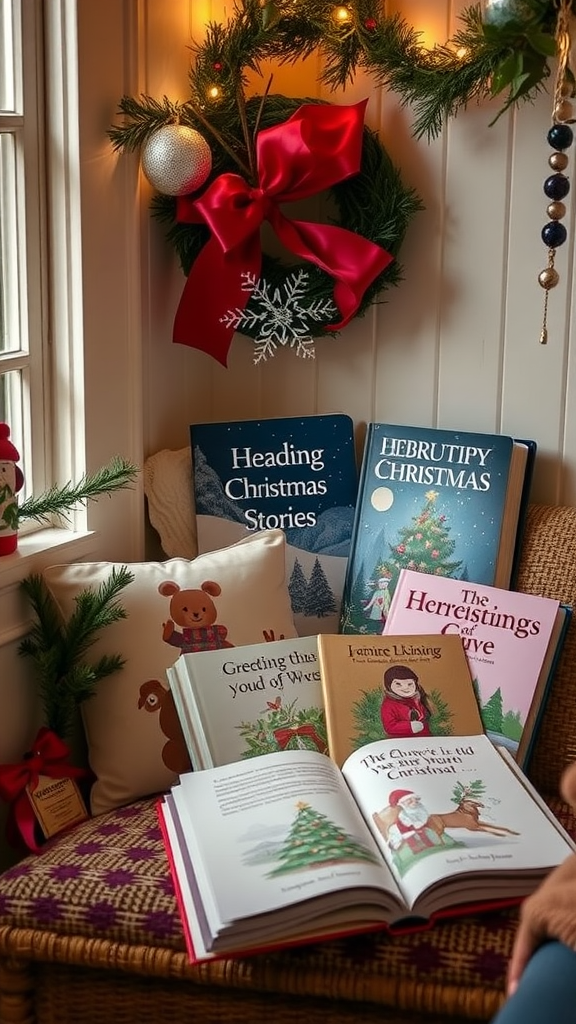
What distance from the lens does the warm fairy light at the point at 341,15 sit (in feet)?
5.97

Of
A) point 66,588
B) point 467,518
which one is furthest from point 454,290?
point 66,588

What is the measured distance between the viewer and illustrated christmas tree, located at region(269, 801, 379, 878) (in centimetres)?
132

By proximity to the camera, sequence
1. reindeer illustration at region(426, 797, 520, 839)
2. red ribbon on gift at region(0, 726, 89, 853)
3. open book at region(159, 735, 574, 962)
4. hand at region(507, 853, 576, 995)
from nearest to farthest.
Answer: hand at region(507, 853, 576, 995) < open book at region(159, 735, 574, 962) < reindeer illustration at region(426, 797, 520, 839) < red ribbon on gift at region(0, 726, 89, 853)

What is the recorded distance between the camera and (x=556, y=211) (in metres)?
1.74

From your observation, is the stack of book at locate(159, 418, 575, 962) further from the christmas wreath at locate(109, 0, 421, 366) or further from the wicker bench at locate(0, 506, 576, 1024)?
the christmas wreath at locate(109, 0, 421, 366)

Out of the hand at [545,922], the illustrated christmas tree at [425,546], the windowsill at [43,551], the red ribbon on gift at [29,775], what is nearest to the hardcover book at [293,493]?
the illustrated christmas tree at [425,546]

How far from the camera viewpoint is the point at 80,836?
5.12 ft

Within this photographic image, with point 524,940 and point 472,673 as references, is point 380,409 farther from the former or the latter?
point 524,940

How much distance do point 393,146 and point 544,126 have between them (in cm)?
25

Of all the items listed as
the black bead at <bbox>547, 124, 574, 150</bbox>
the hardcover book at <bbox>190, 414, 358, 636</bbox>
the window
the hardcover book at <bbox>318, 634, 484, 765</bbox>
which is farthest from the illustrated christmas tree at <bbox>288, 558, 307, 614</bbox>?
Result: the black bead at <bbox>547, 124, 574, 150</bbox>

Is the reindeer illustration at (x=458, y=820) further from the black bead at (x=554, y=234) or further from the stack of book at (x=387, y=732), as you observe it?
the black bead at (x=554, y=234)

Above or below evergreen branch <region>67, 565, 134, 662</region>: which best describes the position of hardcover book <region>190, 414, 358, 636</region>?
above

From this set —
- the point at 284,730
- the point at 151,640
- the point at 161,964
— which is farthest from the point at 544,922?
the point at 151,640

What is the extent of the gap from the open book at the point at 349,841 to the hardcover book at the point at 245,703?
70mm
